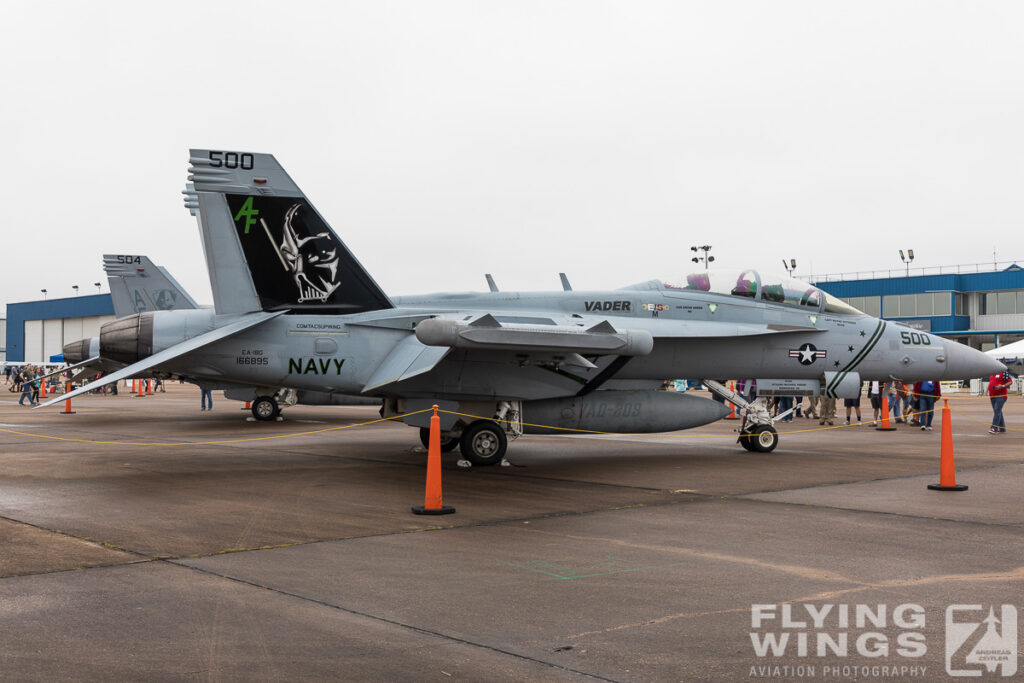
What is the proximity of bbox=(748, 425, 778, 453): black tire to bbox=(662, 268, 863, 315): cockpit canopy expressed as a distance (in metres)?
2.12

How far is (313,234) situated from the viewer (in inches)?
Result: 484

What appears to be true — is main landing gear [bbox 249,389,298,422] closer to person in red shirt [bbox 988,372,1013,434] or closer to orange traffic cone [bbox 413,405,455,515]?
orange traffic cone [bbox 413,405,455,515]

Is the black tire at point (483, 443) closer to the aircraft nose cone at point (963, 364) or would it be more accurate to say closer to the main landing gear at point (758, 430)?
the main landing gear at point (758, 430)

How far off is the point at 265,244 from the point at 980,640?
33.1 feet

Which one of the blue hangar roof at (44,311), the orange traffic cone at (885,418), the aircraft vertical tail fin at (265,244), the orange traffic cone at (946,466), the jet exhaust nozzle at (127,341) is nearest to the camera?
the orange traffic cone at (946,466)

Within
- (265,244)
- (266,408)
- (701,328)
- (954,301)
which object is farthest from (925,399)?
(954,301)

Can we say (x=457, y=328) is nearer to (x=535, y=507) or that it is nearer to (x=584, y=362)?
(x=584, y=362)

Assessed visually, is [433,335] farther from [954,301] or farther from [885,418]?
[954,301]

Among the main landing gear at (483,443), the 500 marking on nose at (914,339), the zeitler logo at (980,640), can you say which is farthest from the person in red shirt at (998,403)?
the zeitler logo at (980,640)

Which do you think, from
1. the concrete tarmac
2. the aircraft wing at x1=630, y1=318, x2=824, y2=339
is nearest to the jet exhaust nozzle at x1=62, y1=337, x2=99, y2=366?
the concrete tarmac

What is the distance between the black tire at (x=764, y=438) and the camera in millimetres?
14508

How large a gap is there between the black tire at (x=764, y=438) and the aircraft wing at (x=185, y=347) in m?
7.92

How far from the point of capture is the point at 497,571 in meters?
5.92

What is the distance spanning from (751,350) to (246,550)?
932cm
